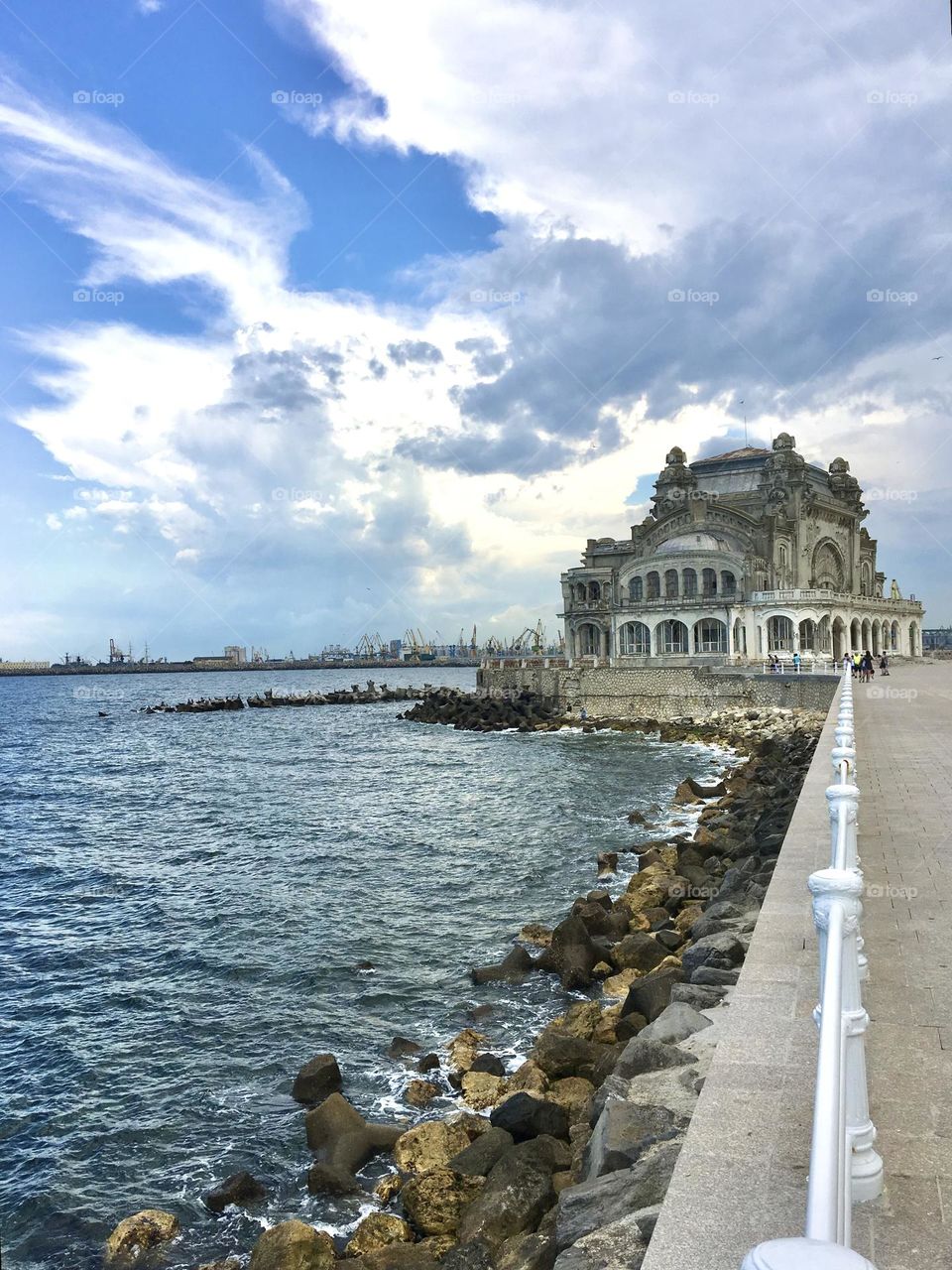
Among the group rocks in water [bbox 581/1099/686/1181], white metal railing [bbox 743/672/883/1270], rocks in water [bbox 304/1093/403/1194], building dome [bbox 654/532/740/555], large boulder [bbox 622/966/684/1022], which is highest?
building dome [bbox 654/532/740/555]

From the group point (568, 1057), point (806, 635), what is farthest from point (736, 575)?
point (568, 1057)

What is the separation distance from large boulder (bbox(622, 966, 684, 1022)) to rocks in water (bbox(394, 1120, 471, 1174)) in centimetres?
234

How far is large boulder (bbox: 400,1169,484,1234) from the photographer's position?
7598mm

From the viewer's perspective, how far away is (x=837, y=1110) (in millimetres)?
2740

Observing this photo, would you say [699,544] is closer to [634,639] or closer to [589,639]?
[634,639]

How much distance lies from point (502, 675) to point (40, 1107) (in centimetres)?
5924

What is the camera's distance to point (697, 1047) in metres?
7.30

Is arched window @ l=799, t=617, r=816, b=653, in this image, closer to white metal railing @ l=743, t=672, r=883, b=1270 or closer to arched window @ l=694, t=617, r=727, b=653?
arched window @ l=694, t=617, r=727, b=653

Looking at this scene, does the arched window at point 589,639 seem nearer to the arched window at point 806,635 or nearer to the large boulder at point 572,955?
the arched window at point 806,635

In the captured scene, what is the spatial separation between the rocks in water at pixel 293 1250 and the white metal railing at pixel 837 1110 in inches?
199

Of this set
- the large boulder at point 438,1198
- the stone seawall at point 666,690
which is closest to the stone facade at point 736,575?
the stone seawall at point 666,690

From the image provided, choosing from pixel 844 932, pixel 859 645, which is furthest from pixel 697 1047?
pixel 859 645

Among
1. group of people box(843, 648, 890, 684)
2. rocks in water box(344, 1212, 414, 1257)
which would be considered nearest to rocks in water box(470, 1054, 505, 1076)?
rocks in water box(344, 1212, 414, 1257)

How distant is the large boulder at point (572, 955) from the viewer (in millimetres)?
13141
